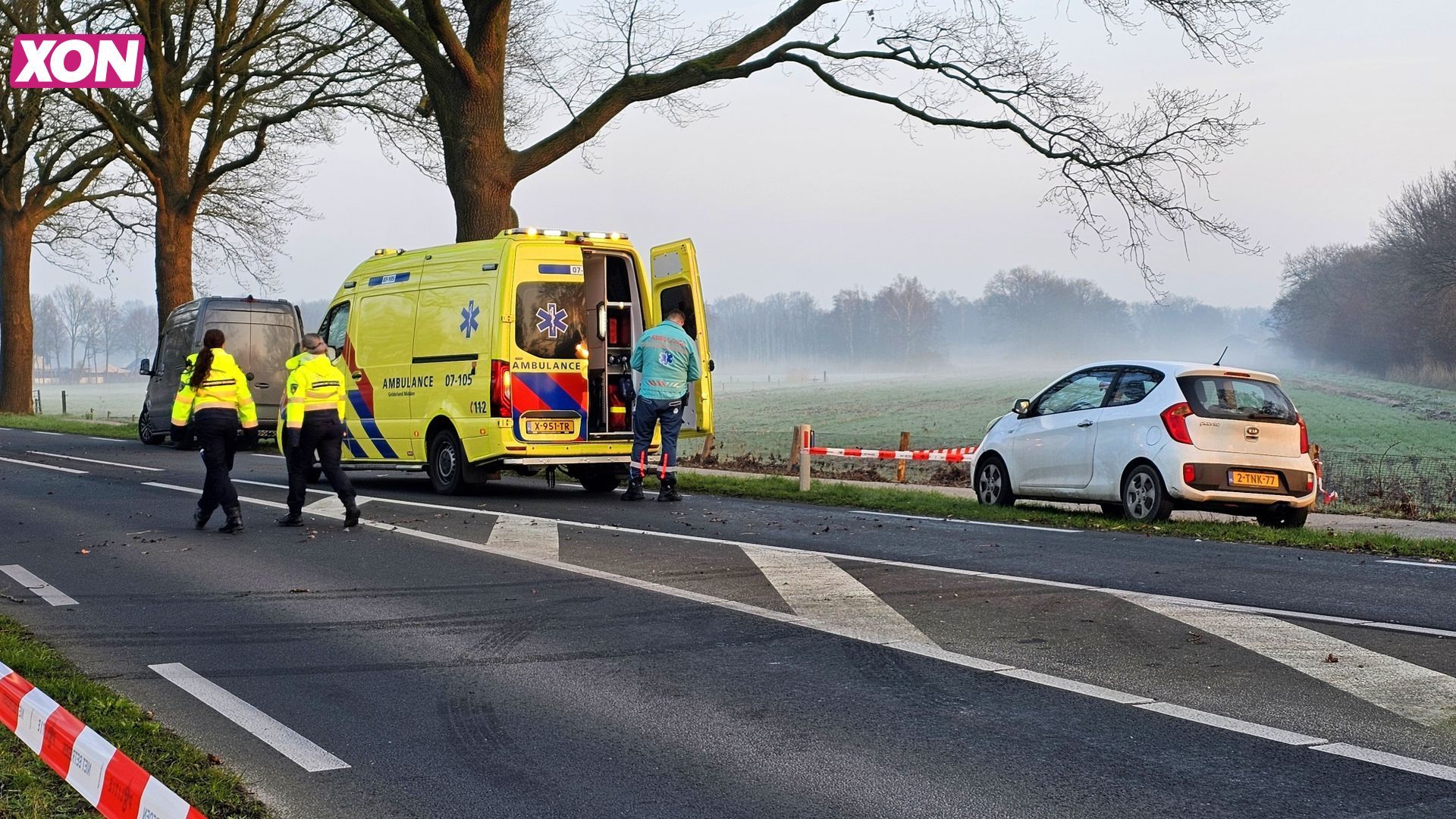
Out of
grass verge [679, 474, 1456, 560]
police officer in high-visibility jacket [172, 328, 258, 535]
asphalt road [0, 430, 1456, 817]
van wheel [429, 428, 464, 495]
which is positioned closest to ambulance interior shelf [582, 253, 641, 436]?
van wheel [429, 428, 464, 495]

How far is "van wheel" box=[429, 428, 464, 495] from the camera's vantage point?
1491 centimetres

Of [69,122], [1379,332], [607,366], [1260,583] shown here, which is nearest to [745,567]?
[1260,583]

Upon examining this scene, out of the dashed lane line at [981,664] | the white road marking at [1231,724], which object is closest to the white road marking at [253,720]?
the dashed lane line at [981,664]

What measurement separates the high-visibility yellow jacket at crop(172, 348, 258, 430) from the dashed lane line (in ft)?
7.97

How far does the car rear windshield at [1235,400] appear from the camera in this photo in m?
12.5

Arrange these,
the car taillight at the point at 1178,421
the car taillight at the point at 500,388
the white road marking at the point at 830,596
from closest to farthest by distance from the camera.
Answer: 1. the white road marking at the point at 830,596
2. the car taillight at the point at 1178,421
3. the car taillight at the point at 500,388

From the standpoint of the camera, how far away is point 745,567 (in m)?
9.31

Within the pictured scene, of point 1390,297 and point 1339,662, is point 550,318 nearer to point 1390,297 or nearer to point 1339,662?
point 1339,662

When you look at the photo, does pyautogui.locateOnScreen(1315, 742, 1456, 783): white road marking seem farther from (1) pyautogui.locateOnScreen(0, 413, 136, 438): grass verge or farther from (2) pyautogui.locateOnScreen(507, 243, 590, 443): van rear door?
(1) pyautogui.locateOnScreen(0, 413, 136, 438): grass verge

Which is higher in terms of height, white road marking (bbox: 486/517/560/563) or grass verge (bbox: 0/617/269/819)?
white road marking (bbox: 486/517/560/563)

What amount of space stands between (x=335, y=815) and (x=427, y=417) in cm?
1114

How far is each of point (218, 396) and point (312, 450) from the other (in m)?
0.93

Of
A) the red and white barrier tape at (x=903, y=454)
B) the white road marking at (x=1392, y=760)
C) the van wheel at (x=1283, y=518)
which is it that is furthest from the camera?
the red and white barrier tape at (x=903, y=454)

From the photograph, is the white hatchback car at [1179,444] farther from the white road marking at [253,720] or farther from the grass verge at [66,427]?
the grass verge at [66,427]
